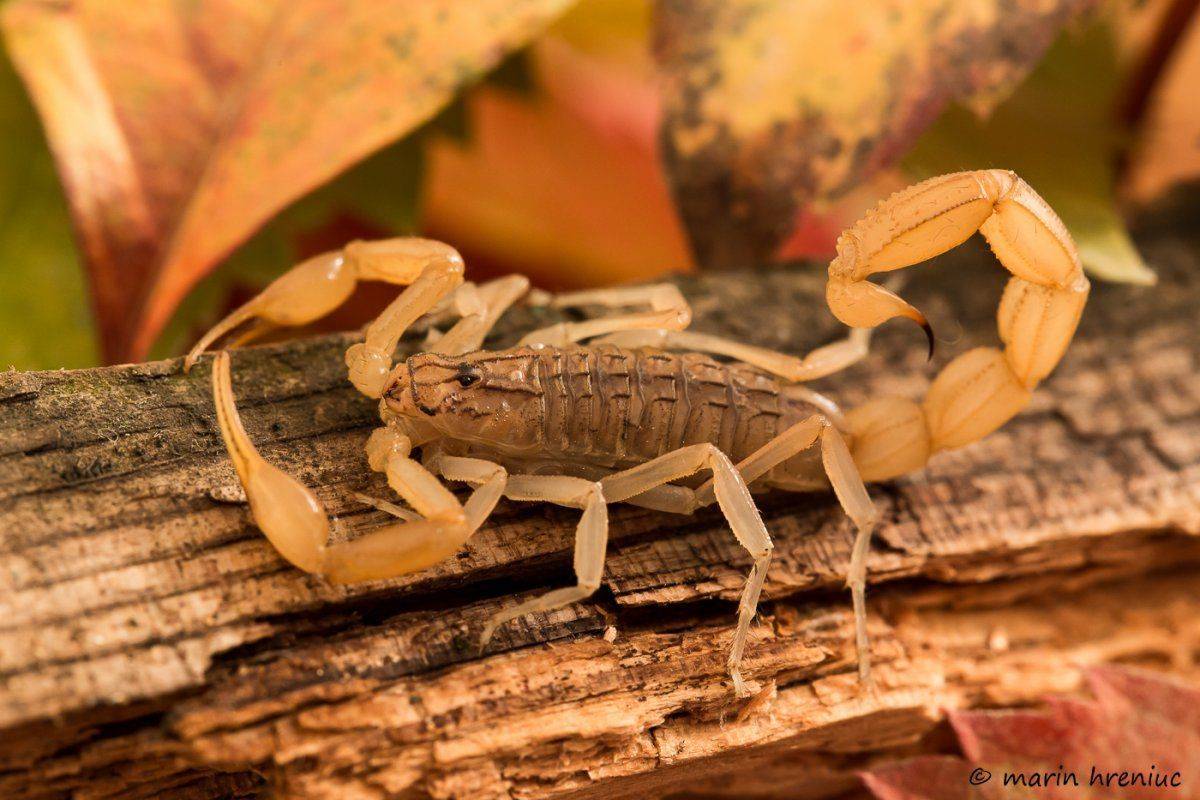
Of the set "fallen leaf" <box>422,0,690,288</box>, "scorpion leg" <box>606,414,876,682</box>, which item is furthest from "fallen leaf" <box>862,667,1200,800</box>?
"fallen leaf" <box>422,0,690,288</box>

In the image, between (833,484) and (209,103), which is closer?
(833,484)

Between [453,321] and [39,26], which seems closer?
[39,26]

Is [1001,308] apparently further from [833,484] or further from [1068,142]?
[1068,142]

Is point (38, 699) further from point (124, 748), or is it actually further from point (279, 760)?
point (279, 760)

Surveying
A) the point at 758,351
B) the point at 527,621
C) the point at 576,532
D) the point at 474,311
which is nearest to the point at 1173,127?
the point at 758,351

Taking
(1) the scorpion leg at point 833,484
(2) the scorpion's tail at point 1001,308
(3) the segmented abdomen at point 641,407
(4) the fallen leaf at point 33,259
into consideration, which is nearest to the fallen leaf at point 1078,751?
(1) the scorpion leg at point 833,484

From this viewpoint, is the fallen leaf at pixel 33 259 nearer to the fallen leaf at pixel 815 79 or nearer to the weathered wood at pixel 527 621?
the weathered wood at pixel 527 621

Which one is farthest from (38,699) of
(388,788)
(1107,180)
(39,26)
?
(1107,180)
